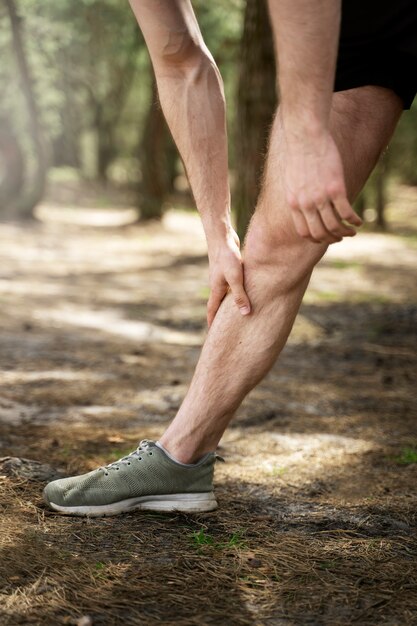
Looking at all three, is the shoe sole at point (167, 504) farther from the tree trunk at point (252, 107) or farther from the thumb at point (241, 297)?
the tree trunk at point (252, 107)

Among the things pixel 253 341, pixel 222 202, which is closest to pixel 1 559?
pixel 253 341

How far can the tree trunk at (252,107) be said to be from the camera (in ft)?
22.0

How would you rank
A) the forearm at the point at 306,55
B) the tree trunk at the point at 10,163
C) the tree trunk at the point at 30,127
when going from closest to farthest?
the forearm at the point at 306,55 < the tree trunk at the point at 30,127 < the tree trunk at the point at 10,163

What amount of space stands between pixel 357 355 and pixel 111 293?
318 centimetres

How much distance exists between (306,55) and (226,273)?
0.64 meters

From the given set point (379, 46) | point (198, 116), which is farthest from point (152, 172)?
point (379, 46)

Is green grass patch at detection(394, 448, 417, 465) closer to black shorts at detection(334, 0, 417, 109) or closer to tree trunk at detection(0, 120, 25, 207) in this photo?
black shorts at detection(334, 0, 417, 109)

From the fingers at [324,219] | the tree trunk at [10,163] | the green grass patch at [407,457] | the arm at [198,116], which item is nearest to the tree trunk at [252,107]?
the green grass patch at [407,457]

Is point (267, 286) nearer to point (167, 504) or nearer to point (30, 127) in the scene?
point (167, 504)

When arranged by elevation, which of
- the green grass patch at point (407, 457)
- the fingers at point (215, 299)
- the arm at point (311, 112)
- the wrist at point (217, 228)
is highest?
the arm at point (311, 112)

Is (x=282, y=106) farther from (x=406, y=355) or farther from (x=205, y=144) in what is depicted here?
(x=406, y=355)

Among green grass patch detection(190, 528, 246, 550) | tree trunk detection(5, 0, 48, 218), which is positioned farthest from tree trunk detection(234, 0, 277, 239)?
tree trunk detection(5, 0, 48, 218)

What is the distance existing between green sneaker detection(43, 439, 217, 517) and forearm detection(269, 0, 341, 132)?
96 cm

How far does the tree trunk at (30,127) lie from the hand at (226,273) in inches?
486
